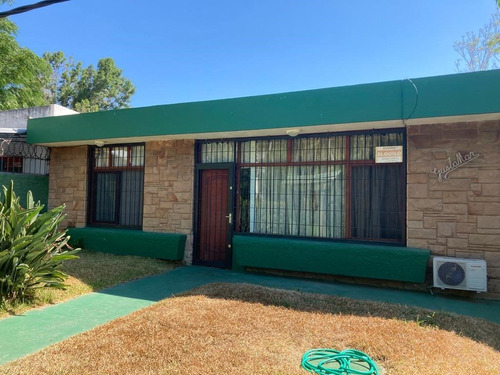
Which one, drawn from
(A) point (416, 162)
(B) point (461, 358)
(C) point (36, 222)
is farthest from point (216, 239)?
(B) point (461, 358)

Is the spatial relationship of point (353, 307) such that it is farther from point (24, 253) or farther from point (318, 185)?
point (24, 253)

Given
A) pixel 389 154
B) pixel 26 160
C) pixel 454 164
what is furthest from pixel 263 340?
pixel 26 160

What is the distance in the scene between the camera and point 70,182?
9125mm

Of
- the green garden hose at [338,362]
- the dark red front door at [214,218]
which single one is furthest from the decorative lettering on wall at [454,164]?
the dark red front door at [214,218]

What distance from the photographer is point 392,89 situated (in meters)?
5.58

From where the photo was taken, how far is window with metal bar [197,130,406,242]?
20.5 ft

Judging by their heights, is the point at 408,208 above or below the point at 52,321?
above

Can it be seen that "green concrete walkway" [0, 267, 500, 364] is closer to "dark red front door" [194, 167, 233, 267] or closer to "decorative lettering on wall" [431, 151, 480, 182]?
"dark red front door" [194, 167, 233, 267]

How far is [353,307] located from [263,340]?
176cm

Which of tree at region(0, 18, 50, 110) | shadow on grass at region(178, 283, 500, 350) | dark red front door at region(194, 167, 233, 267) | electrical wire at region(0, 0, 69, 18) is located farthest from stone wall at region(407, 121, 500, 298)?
tree at region(0, 18, 50, 110)

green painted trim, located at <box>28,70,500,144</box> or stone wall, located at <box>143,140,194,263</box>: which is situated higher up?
green painted trim, located at <box>28,70,500,144</box>

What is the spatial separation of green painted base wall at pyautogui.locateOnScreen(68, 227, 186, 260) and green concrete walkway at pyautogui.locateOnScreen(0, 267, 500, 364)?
1.93ft

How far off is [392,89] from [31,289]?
630 centimetres

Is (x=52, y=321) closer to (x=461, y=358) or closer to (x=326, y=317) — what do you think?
(x=326, y=317)
